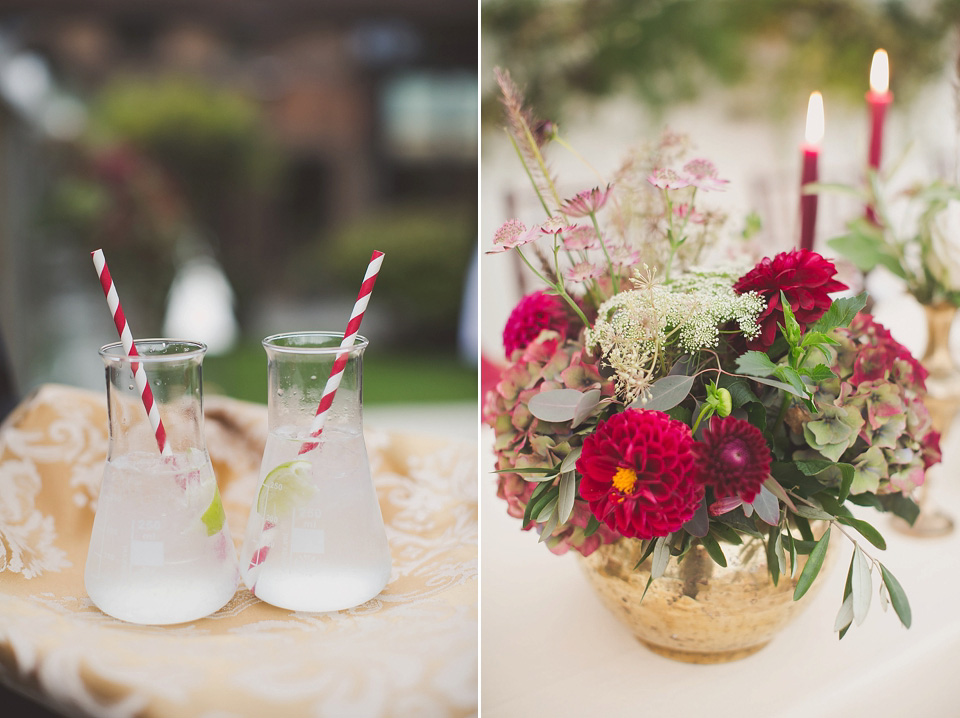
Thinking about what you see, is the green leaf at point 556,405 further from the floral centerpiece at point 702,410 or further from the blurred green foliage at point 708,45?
the blurred green foliage at point 708,45

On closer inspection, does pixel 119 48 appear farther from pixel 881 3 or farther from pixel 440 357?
pixel 881 3

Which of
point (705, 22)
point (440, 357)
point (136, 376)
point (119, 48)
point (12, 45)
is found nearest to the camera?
point (136, 376)

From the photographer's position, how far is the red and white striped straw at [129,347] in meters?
0.45

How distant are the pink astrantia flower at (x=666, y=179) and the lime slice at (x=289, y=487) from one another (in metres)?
0.29

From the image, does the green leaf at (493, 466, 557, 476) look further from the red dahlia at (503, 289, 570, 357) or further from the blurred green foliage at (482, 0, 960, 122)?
the blurred green foliage at (482, 0, 960, 122)

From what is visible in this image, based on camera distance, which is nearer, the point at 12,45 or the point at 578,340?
the point at 578,340

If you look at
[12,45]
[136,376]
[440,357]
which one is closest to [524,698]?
[136,376]

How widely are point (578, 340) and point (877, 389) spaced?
0.65 feet

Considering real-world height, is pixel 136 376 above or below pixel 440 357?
above

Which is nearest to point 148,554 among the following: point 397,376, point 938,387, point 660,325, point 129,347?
point 129,347

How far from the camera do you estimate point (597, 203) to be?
0.46m

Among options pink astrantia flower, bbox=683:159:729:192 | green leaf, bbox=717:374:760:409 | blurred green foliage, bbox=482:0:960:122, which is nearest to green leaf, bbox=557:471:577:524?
green leaf, bbox=717:374:760:409

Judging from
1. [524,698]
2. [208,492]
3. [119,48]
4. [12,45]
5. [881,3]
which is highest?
[119,48]

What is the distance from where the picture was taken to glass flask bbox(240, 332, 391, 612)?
481mm
